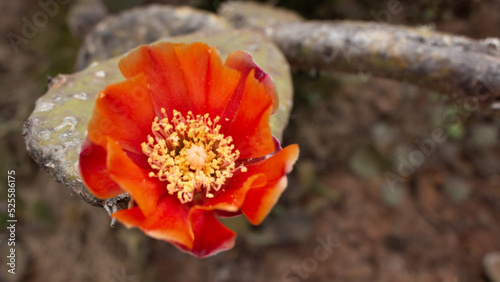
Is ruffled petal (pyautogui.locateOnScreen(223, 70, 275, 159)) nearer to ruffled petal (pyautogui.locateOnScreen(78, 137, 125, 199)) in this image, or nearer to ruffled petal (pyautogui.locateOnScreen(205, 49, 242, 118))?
ruffled petal (pyautogui.locateOnScreen(205, 49, 242, 118))

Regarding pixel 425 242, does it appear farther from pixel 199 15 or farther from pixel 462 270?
pixel 199 15

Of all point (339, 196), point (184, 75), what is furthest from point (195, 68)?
point (339, 196)

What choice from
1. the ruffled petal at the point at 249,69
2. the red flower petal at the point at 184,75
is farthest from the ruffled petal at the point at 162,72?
the ruffled petal at the point at 249,69

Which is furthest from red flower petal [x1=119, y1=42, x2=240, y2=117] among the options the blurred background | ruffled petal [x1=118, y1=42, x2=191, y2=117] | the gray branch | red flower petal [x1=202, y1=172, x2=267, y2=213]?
the blurred background

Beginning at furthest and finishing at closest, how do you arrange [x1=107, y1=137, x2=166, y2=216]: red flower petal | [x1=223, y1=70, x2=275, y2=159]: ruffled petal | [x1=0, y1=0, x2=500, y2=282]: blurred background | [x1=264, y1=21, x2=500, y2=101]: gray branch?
1. [x1=0, y1=0, x2=500, y2=282]: blurred background
2. [x1=264, y1=21, x2=500, y2=101]: gray branch
3. [x1=223, y1=70, x2=275, y2=159]: ruffled petal
4. [x1=107, y1=137, x2=166, y2=216]: red flower petal

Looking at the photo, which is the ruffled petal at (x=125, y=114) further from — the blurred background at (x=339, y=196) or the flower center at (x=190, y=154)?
the blurred background at (x=339, y=196)

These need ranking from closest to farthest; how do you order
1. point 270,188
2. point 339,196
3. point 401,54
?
1. point 270,188
2. point 401,54
3. point 339,196

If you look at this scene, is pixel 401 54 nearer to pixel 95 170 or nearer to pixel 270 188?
pixel 270 188
